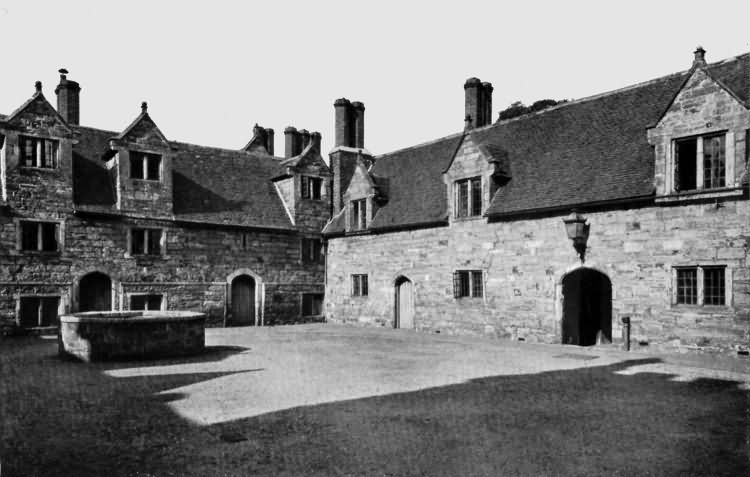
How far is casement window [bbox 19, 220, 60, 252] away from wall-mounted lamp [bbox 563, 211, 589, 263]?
1806 centimetres

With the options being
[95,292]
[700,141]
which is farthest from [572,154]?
[95,292]

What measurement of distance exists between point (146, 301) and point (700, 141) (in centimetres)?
2029

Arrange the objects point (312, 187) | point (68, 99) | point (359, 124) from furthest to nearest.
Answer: point (359, 124) → point (312, 187) → point (68, 99)

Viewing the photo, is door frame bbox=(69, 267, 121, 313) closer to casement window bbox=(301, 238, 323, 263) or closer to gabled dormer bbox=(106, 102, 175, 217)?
gabled dormer bbox=(106, 102, 175, 217)

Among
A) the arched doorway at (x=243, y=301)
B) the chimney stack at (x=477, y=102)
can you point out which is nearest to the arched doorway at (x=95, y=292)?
the arched doorway at (x=243, y=301)

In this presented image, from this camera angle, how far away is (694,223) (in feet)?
50.7

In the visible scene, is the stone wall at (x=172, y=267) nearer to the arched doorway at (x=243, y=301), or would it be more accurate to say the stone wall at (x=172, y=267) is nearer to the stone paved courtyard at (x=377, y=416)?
the arched doorway at (x=243, y=301)

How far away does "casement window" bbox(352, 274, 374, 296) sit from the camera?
26.5 m

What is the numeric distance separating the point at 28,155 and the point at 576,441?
69.8 ft

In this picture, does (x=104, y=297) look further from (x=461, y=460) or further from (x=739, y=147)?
(x=739, y=147)

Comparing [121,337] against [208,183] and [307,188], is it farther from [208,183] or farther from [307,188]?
[307,188]

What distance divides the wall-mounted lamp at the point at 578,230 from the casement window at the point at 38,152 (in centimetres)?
1841

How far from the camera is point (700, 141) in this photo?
1564cm

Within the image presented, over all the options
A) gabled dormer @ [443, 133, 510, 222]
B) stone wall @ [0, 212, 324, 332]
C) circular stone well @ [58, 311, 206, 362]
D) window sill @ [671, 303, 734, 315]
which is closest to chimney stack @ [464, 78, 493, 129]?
gabled dormer @ [443, 133, 510, 222]
